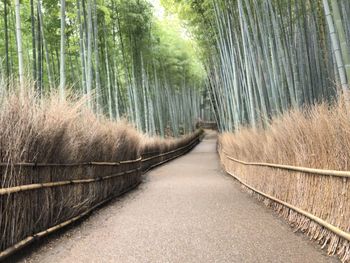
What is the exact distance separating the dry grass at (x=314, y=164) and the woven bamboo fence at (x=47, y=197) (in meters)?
2.35

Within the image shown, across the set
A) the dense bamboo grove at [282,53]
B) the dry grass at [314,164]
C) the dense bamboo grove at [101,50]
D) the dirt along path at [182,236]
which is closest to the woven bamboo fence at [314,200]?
the dry grass at [314,164]

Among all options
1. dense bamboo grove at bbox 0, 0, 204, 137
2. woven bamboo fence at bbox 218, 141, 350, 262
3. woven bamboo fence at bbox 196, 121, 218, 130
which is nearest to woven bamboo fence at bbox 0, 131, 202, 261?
dense bamboo grove at bbox 0, 0, 204, 137

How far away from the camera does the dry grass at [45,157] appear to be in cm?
300

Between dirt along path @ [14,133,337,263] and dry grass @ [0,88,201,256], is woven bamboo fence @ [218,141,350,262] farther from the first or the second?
dry grass @ [0,88,201,256]

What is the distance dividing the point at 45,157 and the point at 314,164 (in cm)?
254

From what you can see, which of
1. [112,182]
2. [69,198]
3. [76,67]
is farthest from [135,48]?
[69,198]

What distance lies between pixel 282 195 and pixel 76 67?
42.6 ft

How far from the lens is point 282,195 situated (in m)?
4.63

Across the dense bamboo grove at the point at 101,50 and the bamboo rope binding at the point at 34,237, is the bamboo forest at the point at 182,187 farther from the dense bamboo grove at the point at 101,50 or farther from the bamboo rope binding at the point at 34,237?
the dense bamboo grove at the point at 101,50

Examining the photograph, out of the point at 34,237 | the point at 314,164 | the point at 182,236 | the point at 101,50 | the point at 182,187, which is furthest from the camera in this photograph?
the point at 101,50

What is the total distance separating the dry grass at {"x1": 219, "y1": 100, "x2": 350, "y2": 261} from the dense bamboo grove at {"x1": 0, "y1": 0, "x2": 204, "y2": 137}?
3.39 m

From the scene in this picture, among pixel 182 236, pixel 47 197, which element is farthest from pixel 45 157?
pixel 182 236

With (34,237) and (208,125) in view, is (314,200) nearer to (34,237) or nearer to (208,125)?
(34,237)

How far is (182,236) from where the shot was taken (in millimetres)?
3791
